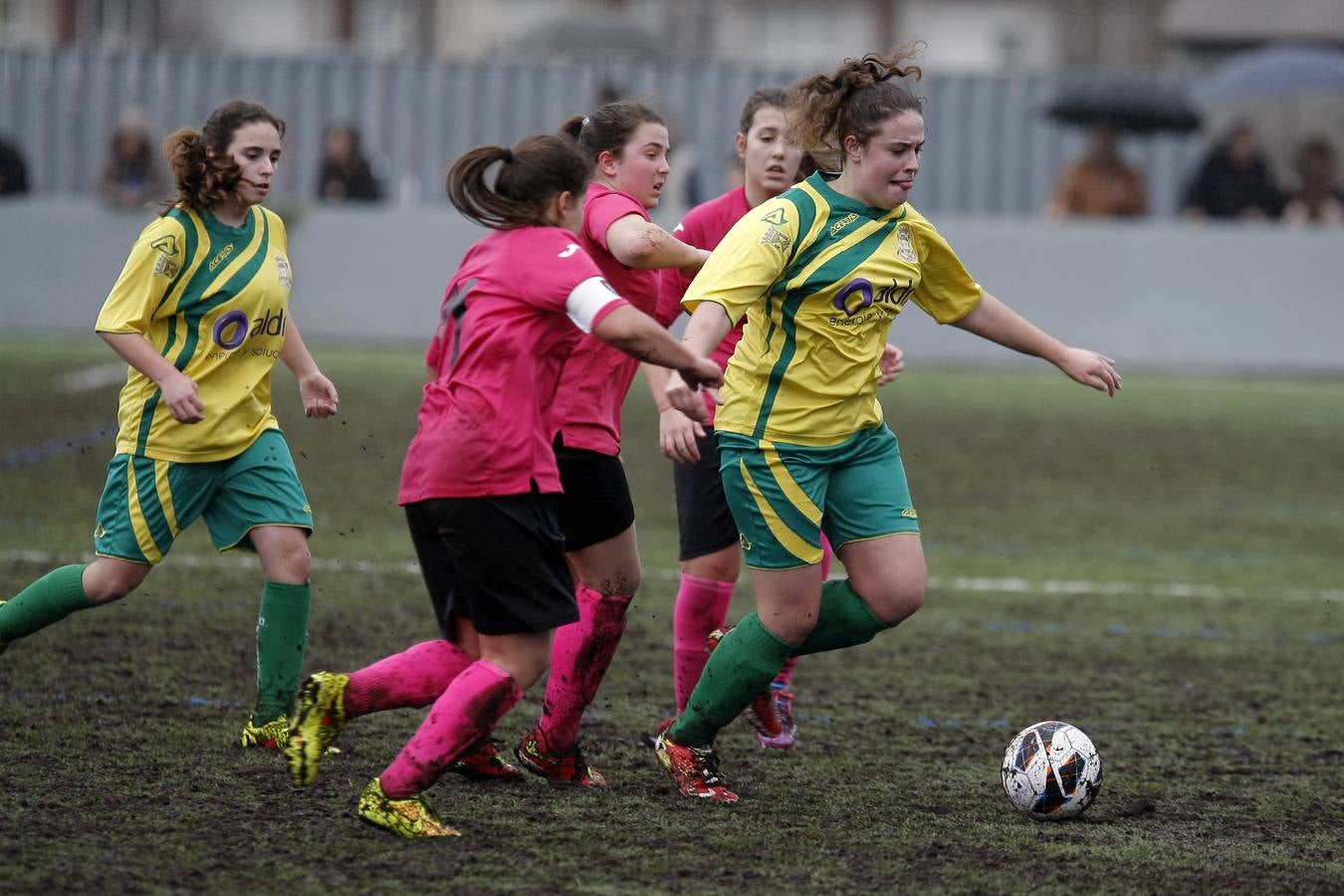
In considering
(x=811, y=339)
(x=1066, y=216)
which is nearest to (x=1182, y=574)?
(x=811, y=339)

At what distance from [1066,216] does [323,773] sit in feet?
47.0

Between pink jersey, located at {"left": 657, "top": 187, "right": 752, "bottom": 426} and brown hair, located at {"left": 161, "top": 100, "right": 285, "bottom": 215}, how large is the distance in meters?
1.27

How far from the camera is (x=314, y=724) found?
14.9 feet

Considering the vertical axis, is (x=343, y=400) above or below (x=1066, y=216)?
below

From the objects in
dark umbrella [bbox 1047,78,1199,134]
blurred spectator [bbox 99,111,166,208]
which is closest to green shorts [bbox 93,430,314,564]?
blurred spectator [bbox 99,111,166,208]

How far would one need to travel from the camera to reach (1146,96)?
64.8ft

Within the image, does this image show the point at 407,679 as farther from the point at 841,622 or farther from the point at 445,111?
the point at 445,111

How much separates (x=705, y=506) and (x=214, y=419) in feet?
4.71

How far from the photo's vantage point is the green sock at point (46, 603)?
5.37m

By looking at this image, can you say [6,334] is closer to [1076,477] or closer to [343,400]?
[343,400]

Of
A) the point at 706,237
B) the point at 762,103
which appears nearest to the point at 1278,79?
the point at 762,103

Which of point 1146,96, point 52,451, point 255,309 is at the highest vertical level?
point 1146,96

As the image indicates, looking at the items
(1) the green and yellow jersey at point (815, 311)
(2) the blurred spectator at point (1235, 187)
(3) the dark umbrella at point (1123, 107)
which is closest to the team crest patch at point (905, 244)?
(1) the green and yellow jersey at point (815, 311)

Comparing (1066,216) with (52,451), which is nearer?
(52,451)
